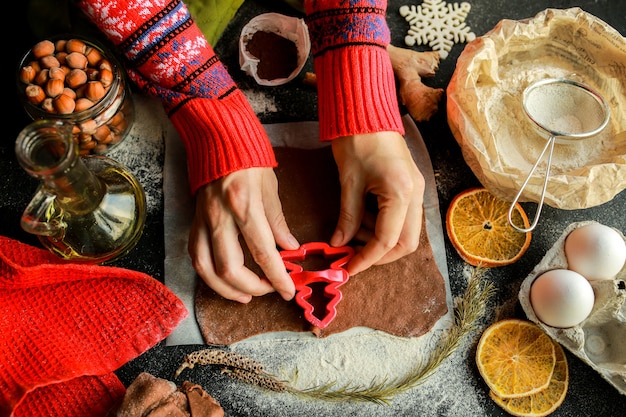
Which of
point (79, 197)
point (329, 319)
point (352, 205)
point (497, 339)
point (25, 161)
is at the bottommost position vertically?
point (497, 339)

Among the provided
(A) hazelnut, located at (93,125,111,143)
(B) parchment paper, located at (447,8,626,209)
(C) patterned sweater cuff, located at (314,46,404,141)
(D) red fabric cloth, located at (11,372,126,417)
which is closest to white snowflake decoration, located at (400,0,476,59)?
(B) parchment paper, located at (447,8,626,209)

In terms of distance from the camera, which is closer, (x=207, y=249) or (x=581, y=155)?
(x=207, y=249)

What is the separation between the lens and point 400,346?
1.17m

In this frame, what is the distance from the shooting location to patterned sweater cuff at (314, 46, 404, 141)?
111 centimetres

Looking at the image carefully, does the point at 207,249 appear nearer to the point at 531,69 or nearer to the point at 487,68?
the point at 487,68

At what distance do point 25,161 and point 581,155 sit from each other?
3.30ft

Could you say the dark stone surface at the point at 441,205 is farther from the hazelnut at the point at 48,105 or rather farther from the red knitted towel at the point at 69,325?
the hazelnut at the point at 48,105

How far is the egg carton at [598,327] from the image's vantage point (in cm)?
110

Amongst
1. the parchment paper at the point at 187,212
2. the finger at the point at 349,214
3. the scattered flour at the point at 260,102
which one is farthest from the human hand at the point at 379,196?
the scattered flour at the point at 260,102

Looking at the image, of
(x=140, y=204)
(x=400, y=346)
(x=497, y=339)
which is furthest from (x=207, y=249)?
(x=497, y=339)

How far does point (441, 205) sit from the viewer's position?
1.25 m

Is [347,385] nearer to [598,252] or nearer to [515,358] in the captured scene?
[515,358]

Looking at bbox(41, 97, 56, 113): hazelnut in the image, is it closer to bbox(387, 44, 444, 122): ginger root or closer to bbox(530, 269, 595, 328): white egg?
bbox(387, 44, 444, 122): ginger root

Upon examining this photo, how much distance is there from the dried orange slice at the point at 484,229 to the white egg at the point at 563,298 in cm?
10
